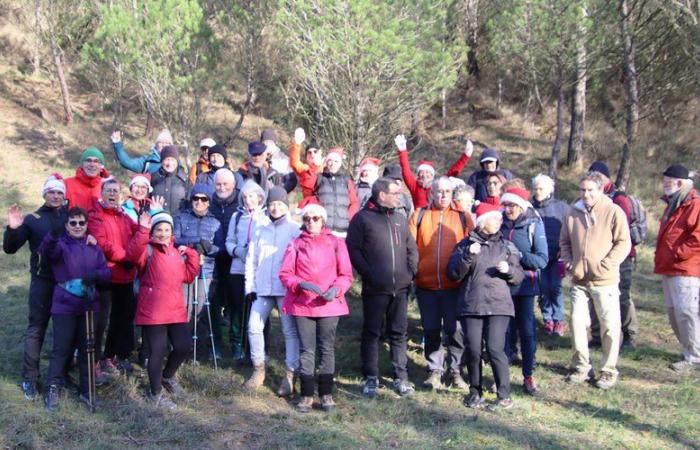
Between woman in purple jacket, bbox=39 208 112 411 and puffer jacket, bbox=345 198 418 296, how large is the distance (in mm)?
2207

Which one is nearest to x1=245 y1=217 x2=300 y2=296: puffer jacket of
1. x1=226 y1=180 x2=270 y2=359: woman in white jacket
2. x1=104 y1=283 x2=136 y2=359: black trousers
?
x1=226 y1=180 x2=270 y2=359: woman in white jacket

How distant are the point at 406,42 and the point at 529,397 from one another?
8.04m

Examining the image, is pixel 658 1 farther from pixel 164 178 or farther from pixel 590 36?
pixel 164 178

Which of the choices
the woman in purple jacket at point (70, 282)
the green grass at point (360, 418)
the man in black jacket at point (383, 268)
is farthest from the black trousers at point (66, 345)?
the man in black jacket at point (383, 268)

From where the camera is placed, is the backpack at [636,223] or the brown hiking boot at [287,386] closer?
the brown hiking boot at [287,386]

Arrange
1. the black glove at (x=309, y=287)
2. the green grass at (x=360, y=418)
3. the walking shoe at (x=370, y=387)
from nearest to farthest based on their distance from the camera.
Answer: the green grass at (x=360, y=418), the black glove at (x=309, y=287), the walking shoe at (x=370, y=387)

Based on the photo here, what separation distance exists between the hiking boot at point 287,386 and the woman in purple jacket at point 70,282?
1675mm

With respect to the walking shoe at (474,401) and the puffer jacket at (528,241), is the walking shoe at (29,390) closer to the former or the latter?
the walking shoe at (474,401)

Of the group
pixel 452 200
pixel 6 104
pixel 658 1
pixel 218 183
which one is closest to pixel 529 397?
pixel 452 200

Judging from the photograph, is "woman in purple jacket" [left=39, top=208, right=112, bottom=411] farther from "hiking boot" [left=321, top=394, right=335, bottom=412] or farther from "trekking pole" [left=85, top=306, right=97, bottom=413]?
"hiking boot" [left=321, top=394, right=335, bottom=412]

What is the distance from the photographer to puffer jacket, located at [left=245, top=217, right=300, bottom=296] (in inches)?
239

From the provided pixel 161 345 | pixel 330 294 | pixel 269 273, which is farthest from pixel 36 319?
pixel 330 294

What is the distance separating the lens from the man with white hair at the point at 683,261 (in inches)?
263

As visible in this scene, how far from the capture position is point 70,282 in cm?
561
